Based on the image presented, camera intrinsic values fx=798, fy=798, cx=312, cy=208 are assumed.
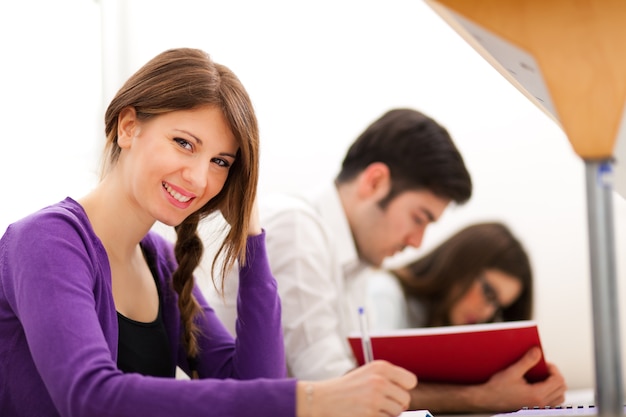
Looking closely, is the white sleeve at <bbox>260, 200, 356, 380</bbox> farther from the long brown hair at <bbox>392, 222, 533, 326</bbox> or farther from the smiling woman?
the long brown hair at <bbox>392, 222, 533, 326</bbox>

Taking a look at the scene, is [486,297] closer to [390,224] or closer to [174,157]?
[390,224]

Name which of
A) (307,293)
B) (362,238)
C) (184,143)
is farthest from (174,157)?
(362,238)

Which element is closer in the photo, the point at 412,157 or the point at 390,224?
the point at 390,224

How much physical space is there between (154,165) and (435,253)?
1.78m

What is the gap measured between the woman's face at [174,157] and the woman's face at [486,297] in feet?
5.69

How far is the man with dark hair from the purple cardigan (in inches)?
17.1

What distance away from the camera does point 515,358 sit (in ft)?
5.23

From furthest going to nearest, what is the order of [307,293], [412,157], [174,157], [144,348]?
[412,157]
[307,293]
[144,348]
[174,157]

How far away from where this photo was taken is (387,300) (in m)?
2.91

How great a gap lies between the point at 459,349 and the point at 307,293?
506 millimetres

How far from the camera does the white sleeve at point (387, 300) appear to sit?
2.88 meters

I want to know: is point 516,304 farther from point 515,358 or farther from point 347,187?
point 515,358

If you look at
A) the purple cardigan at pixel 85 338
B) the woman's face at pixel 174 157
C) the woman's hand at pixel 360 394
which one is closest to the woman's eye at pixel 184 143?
the woman's face at pixel 174 157

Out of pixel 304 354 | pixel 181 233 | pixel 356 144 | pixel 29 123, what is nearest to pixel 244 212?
pixel 181 233
